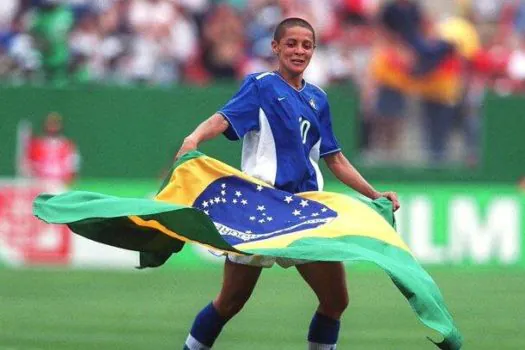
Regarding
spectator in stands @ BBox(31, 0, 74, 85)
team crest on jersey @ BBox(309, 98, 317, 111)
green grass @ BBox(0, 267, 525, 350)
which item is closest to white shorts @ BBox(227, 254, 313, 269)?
team crest on jersey @ BBox(309, 98, 317, 111)

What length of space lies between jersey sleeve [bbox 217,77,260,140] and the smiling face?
0.78 feet

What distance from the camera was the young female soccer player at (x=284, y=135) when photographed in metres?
8.55

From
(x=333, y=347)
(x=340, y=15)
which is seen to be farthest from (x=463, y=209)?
(x=333, y=347)

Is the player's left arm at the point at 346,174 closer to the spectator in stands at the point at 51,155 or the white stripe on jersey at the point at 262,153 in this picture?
the white stripe on jersey at the point at 262,153

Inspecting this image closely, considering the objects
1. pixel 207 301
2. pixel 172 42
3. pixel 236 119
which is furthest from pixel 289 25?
pixel 172 42

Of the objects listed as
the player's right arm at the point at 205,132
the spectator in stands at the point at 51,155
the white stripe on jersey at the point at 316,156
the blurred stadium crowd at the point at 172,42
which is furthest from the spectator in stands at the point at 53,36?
the player's right arm at the point at 205,132

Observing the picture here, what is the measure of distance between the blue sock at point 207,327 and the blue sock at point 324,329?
0.54 metres

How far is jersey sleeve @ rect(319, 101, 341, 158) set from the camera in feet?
29.0

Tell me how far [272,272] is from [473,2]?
251 inches

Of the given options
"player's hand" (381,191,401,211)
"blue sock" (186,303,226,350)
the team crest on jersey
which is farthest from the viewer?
"player's hand" (381,191,401,211)

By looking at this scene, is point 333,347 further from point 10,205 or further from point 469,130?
point 469,130

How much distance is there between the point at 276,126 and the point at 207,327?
51.7 inches

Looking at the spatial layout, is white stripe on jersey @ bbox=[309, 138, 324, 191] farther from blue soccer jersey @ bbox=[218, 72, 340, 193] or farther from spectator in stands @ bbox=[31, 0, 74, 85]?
spectator in stands @ bbox=[31, 0, 74, 85]

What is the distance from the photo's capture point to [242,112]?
8555mm
